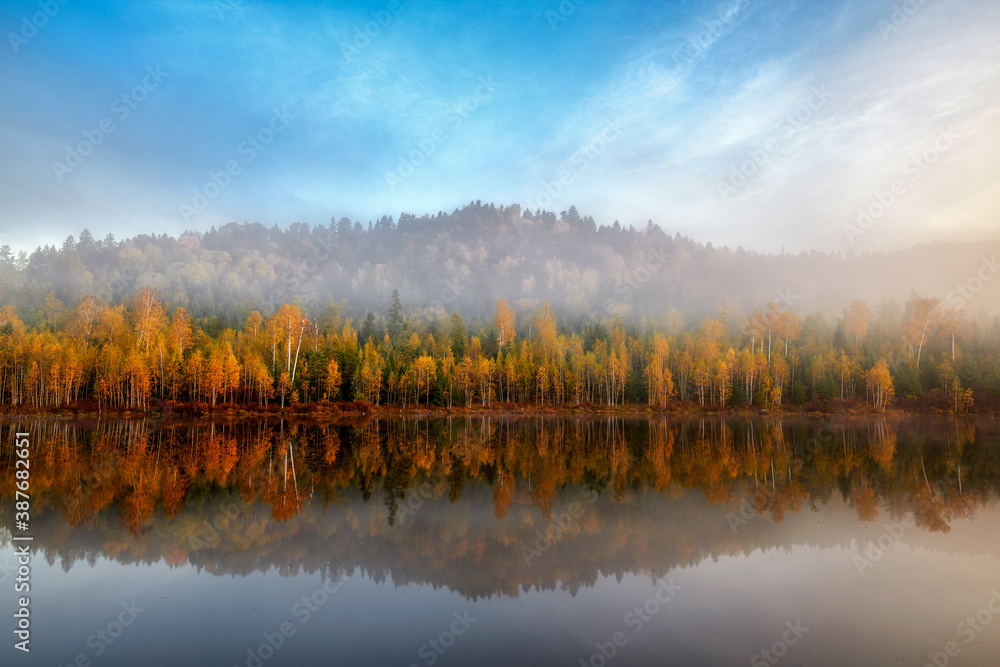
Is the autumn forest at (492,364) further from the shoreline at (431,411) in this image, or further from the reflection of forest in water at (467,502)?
the reflection of forest in water at (467,502)

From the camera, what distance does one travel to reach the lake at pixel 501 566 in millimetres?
8820

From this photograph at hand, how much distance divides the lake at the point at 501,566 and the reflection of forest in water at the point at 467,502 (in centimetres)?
13

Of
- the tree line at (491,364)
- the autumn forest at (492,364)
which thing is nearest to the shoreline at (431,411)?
the autumn forest at (492,364)

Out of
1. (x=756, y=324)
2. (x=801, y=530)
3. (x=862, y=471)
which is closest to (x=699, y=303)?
(x=756, y=324)

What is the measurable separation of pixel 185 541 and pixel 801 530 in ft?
62.8

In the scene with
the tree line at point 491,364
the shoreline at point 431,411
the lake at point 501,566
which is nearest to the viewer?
the lake at point 501,566

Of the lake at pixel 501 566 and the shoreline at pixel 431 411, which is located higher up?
the lake at pixel 501 566

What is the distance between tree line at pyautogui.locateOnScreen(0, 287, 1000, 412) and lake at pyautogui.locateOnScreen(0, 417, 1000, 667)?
46.7 meters

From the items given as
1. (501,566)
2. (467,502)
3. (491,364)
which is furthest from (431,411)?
(501,566)

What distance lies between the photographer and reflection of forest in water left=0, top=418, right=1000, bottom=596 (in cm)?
1308

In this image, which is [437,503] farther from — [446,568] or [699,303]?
[699,303]

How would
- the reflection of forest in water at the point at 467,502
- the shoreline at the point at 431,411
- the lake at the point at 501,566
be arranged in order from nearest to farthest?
the lake at the point at 501,566
the reflection of forest in water at the point at 467,502
the shoreline at the point at 431,411

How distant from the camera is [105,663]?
792 cm

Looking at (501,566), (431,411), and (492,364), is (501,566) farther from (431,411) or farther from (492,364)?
(492,364)
